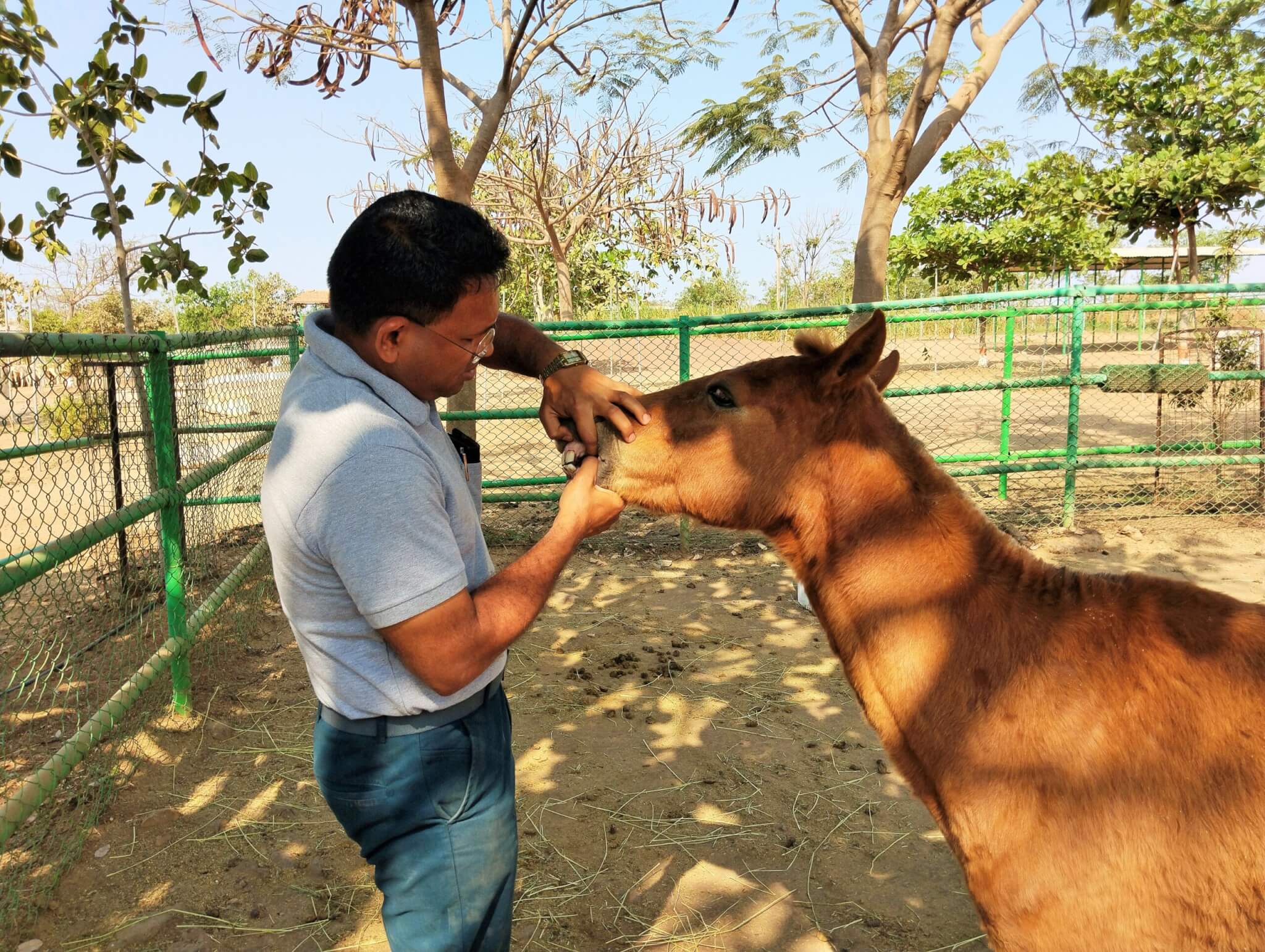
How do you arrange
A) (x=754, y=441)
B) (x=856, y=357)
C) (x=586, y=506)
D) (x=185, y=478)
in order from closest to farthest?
(x=586, y=506) < (x=856, y=357) < (x=754, y=441) < (x=185, y=478)

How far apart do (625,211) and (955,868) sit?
1488cm

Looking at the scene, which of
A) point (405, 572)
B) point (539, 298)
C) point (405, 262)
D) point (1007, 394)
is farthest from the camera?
point (539, 298)

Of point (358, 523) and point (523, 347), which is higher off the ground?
point (523, 347)

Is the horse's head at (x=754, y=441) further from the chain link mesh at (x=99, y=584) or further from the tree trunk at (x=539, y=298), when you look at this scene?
the tree trunk at (x=539, y=298)

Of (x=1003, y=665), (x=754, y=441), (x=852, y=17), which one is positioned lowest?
(x=1003, y=665)

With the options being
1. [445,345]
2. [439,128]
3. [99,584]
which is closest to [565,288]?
[439,128]

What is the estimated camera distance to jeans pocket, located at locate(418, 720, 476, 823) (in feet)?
5.43

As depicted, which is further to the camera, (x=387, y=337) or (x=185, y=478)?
(x=185, y=478)

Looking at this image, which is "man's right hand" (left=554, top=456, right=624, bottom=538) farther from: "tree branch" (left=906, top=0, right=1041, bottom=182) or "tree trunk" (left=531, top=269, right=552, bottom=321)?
"tree trunk" (left=531, top=269, right=552, bottom=321)

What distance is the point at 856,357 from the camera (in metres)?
2.21

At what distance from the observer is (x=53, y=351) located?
2811 mm

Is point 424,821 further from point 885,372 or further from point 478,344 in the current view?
point 885,372

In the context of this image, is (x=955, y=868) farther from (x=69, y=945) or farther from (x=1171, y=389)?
(x=1171, y=389)

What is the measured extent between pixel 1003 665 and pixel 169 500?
12.9 feet
